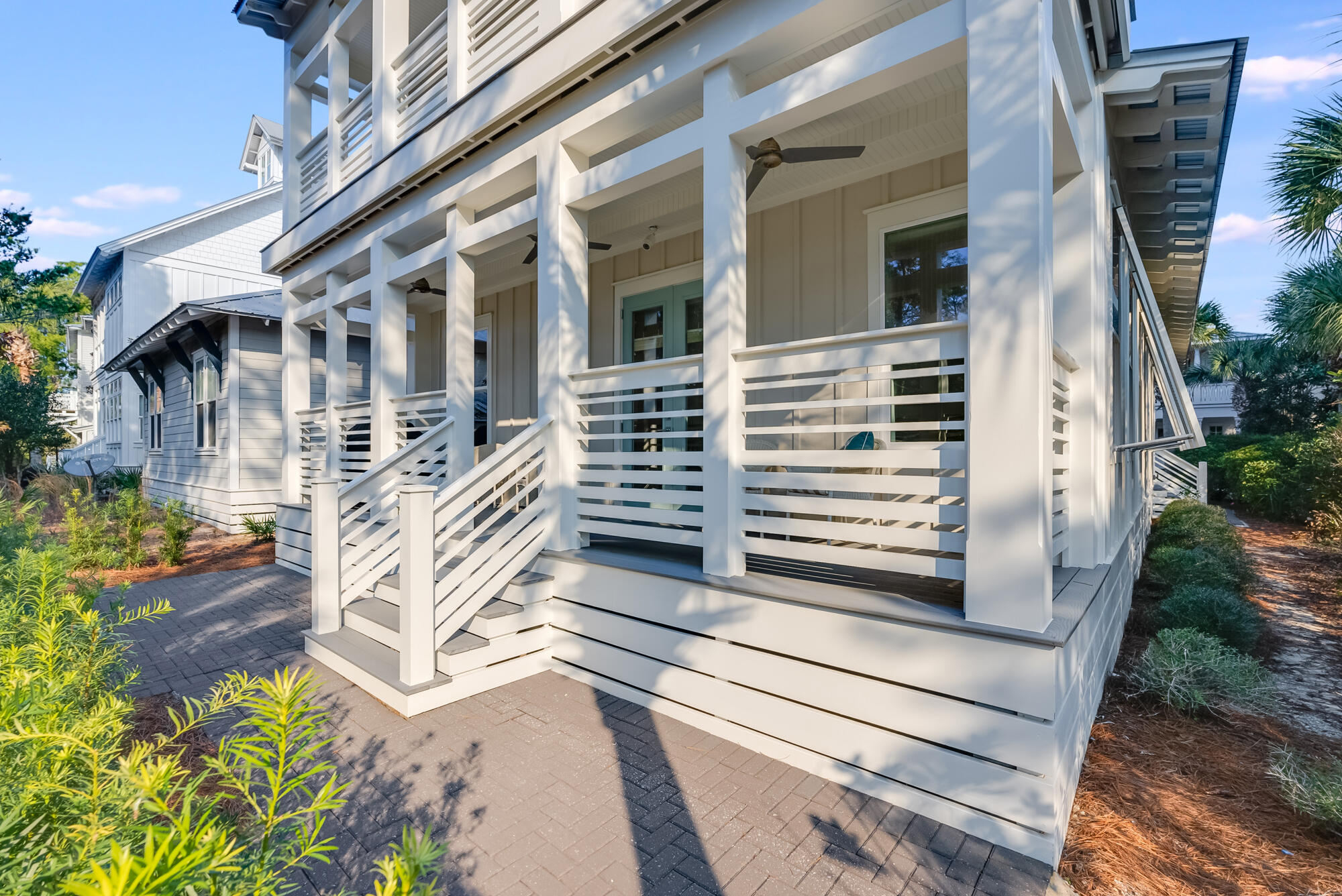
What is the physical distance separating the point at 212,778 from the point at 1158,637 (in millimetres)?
5285

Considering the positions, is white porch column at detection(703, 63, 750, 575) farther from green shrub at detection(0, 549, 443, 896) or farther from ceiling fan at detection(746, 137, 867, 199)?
green shrub at detection(0, 549, 443, 896)

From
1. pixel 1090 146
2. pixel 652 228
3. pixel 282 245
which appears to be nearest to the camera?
pixel 1090 146

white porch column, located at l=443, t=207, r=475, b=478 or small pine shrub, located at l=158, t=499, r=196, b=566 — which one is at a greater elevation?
white porch column, located at l=443, t=207, r=475, b=478

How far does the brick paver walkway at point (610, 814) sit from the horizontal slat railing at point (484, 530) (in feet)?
1.82

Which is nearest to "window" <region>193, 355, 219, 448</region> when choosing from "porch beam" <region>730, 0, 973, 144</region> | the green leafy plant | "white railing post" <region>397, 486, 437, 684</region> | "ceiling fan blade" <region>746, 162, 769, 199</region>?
the green leafy plant

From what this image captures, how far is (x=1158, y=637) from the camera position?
13.0 ft

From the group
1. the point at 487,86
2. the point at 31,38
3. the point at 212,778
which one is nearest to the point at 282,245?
the point at 487,86

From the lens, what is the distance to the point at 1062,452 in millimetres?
3469

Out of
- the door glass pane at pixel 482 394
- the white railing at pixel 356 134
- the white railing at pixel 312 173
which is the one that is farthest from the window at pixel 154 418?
the white railing at pixel 356 134

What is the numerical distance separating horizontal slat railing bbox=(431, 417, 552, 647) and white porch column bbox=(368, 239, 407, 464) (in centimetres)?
217

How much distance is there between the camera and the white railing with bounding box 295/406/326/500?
279 inches

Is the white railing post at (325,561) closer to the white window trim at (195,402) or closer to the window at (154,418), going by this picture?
the white window trim at (195,402)

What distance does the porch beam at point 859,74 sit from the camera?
2.63m

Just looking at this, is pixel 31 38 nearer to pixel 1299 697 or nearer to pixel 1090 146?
pixel 1090 146
